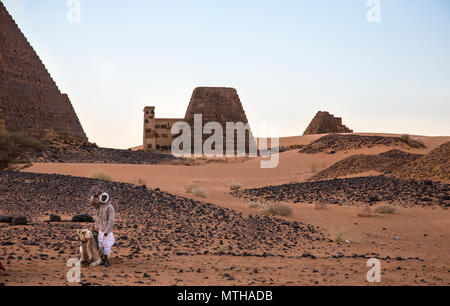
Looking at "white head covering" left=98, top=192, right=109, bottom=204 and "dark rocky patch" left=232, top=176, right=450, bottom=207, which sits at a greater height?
"white head covering" left=98, top=192, right=109, bottom=204

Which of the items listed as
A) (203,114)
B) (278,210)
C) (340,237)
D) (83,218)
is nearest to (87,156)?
(203,114)

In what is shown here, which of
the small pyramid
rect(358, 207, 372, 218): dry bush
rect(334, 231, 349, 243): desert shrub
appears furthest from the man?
the small pyramid

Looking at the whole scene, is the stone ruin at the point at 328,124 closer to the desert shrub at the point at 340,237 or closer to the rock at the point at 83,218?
the desert shrub at the point at 340,237

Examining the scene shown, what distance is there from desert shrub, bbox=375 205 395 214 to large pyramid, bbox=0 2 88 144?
75.8 ft

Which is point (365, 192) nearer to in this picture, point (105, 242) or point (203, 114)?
point (105, 242)

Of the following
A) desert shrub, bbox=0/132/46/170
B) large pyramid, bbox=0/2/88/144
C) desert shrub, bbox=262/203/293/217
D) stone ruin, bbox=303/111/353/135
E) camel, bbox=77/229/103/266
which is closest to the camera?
camel, bbox=77/229/103/266

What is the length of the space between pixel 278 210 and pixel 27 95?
2483cm

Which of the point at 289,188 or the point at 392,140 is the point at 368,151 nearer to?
the point at 392,140

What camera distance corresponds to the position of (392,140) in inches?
1288

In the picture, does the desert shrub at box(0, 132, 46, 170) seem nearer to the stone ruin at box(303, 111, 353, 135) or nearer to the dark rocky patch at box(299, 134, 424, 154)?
the dark rocky patch at box(299, 134, 424, 154)

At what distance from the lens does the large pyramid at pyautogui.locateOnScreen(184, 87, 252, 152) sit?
4984 centimetres
